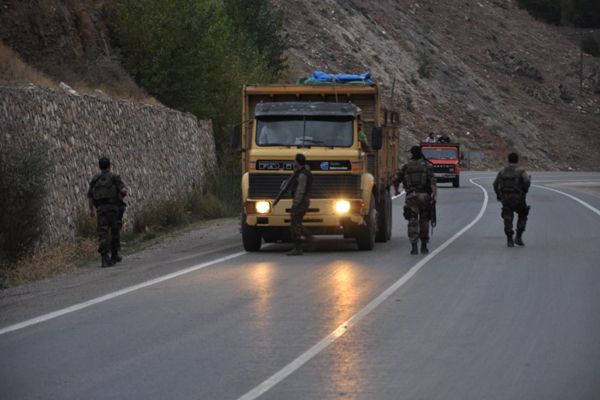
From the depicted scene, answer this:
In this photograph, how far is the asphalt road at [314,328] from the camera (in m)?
9.33

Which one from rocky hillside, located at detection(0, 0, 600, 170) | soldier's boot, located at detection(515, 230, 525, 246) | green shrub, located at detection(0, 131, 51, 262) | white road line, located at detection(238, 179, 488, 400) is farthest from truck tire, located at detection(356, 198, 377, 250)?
rocky hillside, located at detection(0, 0, 600, 170)

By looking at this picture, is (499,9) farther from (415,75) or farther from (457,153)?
(457,153)

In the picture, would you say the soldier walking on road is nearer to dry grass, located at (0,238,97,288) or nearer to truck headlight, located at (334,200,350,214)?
dry grass, located at (0,238,97,288)

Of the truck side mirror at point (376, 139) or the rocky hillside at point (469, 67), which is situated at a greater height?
the rocky hillside at point (469, 67)

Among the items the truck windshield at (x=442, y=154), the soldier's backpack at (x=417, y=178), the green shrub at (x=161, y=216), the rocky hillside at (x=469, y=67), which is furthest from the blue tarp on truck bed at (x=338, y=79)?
the rocky hillside at (x=469, y=67)

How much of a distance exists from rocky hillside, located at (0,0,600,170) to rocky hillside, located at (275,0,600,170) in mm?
114

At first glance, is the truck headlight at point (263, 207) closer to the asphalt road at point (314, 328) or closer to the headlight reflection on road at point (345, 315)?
the asphalt road at point (314, 328)

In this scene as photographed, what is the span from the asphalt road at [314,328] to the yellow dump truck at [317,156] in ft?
2.31

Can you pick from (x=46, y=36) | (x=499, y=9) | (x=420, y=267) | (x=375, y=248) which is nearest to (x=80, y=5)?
(x=46, y=36)

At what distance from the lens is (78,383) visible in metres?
9.41

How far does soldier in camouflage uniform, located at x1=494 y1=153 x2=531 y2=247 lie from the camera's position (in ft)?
74.5

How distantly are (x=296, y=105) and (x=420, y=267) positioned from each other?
4.68 metres

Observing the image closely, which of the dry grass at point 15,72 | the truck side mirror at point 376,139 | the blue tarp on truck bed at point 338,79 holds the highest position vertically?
the dry grass at point 15,72

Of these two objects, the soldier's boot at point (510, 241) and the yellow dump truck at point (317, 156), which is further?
the soldier's boot at point (510, 241)
